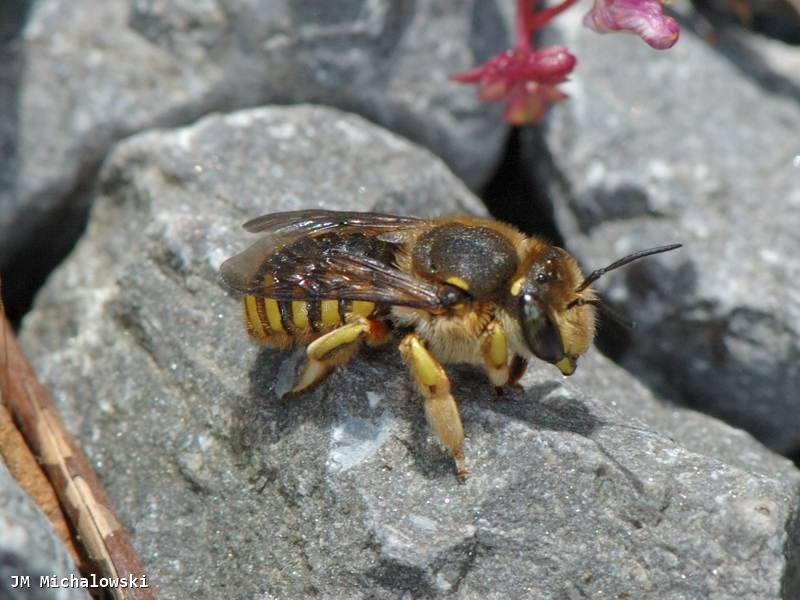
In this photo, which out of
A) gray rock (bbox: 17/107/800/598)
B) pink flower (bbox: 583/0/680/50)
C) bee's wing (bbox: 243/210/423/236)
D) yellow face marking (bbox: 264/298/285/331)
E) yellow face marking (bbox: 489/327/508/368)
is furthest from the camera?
pink flower (bbox: 583/0/680/50)

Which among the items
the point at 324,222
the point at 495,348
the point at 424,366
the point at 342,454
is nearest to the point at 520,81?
the point at 324,222

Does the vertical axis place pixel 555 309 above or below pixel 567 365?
above

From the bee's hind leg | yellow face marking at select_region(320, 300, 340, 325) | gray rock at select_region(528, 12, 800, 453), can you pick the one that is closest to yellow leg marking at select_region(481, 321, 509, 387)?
the bee's hind leg

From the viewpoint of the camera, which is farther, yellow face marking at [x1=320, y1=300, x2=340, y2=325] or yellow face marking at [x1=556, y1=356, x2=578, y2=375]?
yellow face marking at [x1=320, y1=300, x2=340, y2=325]

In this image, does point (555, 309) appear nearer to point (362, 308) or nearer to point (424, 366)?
point (424, 366)

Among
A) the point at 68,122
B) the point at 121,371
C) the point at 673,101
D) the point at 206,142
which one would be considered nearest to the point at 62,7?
the point at 68,122

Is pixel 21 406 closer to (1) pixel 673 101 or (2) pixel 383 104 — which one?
(2) pixel 383 104

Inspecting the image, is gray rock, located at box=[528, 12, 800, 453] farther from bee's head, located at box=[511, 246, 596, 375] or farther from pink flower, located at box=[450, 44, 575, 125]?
bee's head, located at box=[511, 246, 596, 375]
